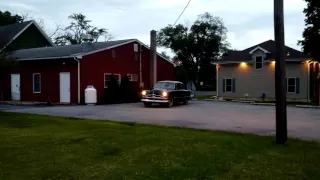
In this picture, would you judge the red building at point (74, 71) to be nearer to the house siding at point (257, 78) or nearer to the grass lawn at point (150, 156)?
the house siding at point (257, 78)

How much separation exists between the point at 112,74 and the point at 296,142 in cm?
1955

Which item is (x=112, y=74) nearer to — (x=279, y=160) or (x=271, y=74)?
(x=271, y=74)

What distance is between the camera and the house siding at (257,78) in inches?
1270

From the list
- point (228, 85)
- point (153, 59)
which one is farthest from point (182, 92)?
point (228, 85)

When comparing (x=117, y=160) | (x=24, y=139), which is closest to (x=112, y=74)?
(x=24, y=139)

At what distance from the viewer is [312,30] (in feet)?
91.2

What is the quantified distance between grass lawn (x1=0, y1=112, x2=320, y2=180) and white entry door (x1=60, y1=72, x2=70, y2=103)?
15.3 meters

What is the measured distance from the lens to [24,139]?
31.3 ft

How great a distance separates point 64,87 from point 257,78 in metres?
17.8

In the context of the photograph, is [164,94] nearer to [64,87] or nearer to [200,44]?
[64,87]

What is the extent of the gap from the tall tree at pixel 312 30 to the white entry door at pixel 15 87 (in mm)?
22135

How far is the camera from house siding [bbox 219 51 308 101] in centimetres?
3225

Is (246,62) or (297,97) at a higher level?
(246,62)

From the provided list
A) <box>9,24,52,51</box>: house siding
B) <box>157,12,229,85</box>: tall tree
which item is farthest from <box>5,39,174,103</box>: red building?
<box>157,12,229,85</box>: tall tree
